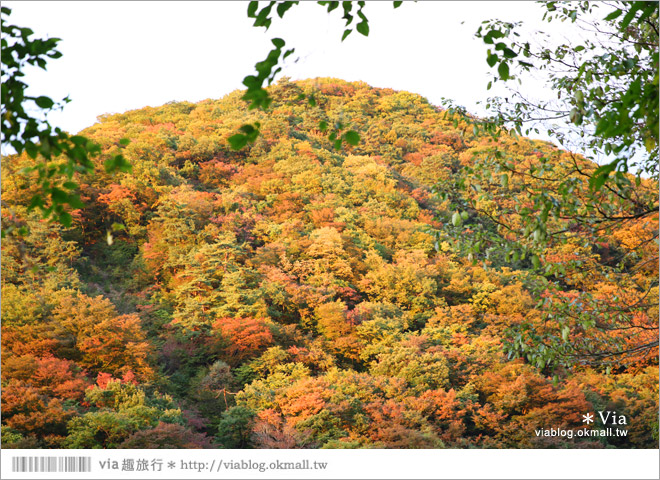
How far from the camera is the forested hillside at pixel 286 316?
439cm

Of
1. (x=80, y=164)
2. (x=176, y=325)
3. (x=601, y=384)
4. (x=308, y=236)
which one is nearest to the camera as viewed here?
(x=80, y=164)

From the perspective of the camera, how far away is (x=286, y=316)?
5.95 metres

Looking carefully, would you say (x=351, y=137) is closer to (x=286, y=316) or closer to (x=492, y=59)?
(x=492, y=59)

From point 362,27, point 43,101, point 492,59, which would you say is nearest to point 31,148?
point 43,101

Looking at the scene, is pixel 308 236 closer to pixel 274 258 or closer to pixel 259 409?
pixel 274 258

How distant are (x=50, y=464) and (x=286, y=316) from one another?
2.80 meters

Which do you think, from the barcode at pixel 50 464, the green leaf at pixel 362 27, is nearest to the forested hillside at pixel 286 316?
the barcode at pixel 50 464

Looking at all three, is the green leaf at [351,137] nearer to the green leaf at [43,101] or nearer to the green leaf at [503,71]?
the green leaf at [503,71]

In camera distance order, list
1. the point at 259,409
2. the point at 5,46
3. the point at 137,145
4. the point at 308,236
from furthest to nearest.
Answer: the point at 137,145 → the point at 308,236 → the point at 259,409 → the point at 5,46

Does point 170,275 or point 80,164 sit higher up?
point 170,275

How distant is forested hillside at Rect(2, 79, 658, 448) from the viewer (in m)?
4.39

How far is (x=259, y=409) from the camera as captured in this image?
477 cm

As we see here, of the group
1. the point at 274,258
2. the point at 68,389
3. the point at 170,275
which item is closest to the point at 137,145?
the point at 170,275

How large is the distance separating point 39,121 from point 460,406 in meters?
4.50
